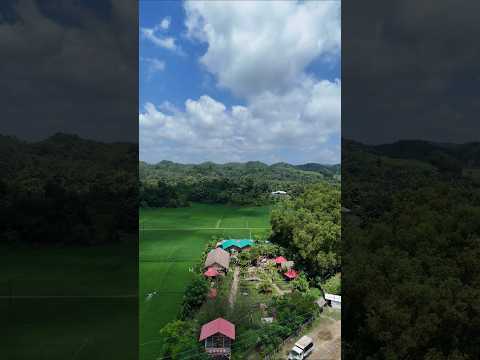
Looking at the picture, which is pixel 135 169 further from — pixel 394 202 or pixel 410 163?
pixel 410 163

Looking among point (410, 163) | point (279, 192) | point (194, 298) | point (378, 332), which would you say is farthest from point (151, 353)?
point (410, 163)

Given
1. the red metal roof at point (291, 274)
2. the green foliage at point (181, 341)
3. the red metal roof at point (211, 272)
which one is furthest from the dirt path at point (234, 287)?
the red metal roof at point (291, 274)

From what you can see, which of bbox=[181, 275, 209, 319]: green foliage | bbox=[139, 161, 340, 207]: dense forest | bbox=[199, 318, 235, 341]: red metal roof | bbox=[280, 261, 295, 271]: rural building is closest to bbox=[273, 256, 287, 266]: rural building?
bbox=[280, 261, 295, 271]: rural building

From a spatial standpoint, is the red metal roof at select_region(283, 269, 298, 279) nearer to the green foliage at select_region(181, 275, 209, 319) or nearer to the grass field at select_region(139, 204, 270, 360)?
the grass field at select_region(139, 204, 270, 360)

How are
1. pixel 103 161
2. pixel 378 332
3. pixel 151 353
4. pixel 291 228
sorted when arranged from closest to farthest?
pixel 378 332, pixel 151 353, pixel 103 161, pixel 291 228

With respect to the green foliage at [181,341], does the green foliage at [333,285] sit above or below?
above

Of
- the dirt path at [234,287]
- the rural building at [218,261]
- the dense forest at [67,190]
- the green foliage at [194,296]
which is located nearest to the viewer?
the dense forest at [67,190]

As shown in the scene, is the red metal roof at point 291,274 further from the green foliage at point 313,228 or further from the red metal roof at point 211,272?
the red metal roof at point 211,272
